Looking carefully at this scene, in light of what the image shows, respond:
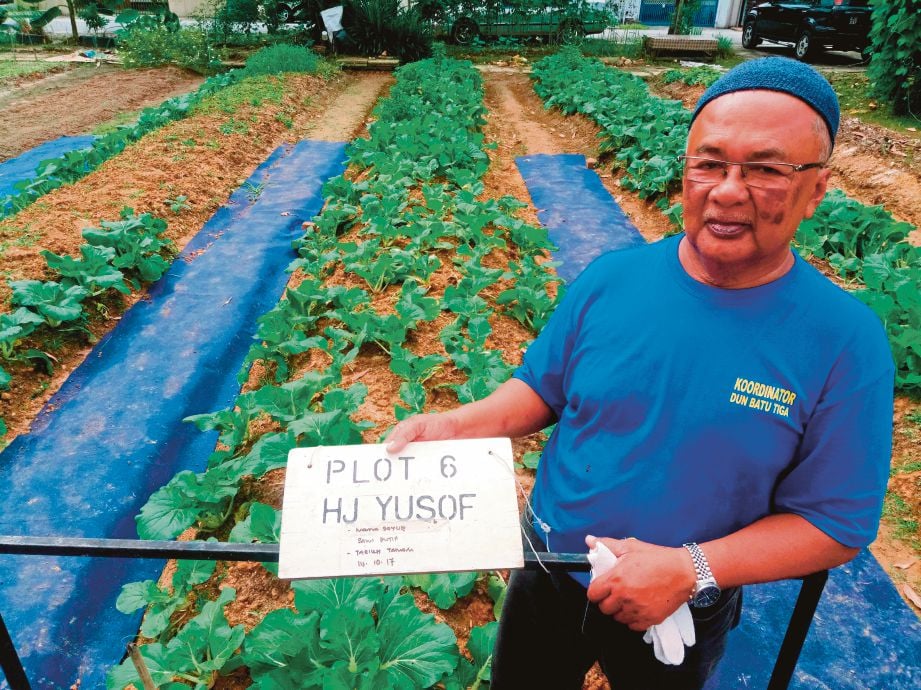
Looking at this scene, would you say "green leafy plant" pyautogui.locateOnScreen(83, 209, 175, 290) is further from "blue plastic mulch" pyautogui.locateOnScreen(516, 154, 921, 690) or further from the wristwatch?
the wristwatch

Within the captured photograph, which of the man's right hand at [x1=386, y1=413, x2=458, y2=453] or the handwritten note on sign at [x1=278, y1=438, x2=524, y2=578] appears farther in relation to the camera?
the man's right hand at [x1=386, y1=413, x2=458, y2=453]

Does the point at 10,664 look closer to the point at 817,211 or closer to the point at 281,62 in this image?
the point at 817,211

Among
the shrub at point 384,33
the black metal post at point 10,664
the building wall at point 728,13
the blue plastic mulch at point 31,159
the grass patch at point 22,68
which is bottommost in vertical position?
the blue plastic mulch at point 31,159

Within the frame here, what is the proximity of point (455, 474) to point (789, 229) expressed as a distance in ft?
2.75

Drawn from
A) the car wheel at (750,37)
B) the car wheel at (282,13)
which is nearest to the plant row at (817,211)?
the car wheel at (750,37)

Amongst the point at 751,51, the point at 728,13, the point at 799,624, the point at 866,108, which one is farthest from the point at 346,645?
the point at 728,13

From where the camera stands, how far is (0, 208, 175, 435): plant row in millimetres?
4523

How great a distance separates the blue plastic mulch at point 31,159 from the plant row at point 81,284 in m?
3.00

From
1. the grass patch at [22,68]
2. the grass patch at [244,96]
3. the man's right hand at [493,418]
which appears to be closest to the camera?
the man's right hand at [493,418]

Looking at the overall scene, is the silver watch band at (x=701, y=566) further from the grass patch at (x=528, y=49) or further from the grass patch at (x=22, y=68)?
the grass patch at (x=528, y=49)

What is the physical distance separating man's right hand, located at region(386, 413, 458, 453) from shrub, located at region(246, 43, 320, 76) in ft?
49.8

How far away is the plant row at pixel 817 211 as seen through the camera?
439cm

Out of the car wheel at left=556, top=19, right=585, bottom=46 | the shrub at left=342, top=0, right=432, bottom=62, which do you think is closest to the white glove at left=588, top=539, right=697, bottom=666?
the shrub at left=342, top=0, right=432, bottom=62

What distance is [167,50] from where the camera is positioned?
17344 mm
